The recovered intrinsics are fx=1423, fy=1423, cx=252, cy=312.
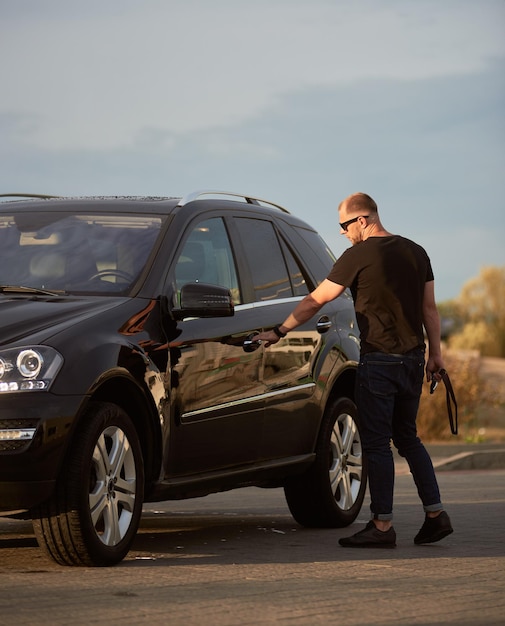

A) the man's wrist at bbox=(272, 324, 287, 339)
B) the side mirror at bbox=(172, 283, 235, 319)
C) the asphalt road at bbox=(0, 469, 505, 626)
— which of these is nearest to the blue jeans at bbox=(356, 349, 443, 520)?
the asphalt road at bbox=(0, 469, 505, 626)

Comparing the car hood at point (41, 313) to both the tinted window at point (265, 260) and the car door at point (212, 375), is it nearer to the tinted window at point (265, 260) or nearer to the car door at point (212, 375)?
the car door at point (212, 375)

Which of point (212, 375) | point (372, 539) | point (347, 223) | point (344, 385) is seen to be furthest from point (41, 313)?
point (344, 385)

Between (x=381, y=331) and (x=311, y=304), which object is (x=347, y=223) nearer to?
(x=311, y=304)

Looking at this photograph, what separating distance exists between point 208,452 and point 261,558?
625mm

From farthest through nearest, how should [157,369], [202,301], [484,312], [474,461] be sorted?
[484,312] < [474,461] < [202,301] < [157,369]

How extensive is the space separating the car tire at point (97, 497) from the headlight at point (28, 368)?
1.11 feet

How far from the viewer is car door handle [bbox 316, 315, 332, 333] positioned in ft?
29.4

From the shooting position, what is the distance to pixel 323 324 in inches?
355

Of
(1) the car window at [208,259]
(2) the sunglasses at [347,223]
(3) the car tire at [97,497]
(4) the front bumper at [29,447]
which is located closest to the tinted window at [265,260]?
(1) the car window at [208,259]

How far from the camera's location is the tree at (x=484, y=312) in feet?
168

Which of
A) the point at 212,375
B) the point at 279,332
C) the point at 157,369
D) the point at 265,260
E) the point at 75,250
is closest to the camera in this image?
the point at 157,369

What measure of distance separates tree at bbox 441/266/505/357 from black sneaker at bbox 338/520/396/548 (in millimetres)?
43240

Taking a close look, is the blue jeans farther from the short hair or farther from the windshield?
the windshield

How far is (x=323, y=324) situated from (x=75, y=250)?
1.98m
